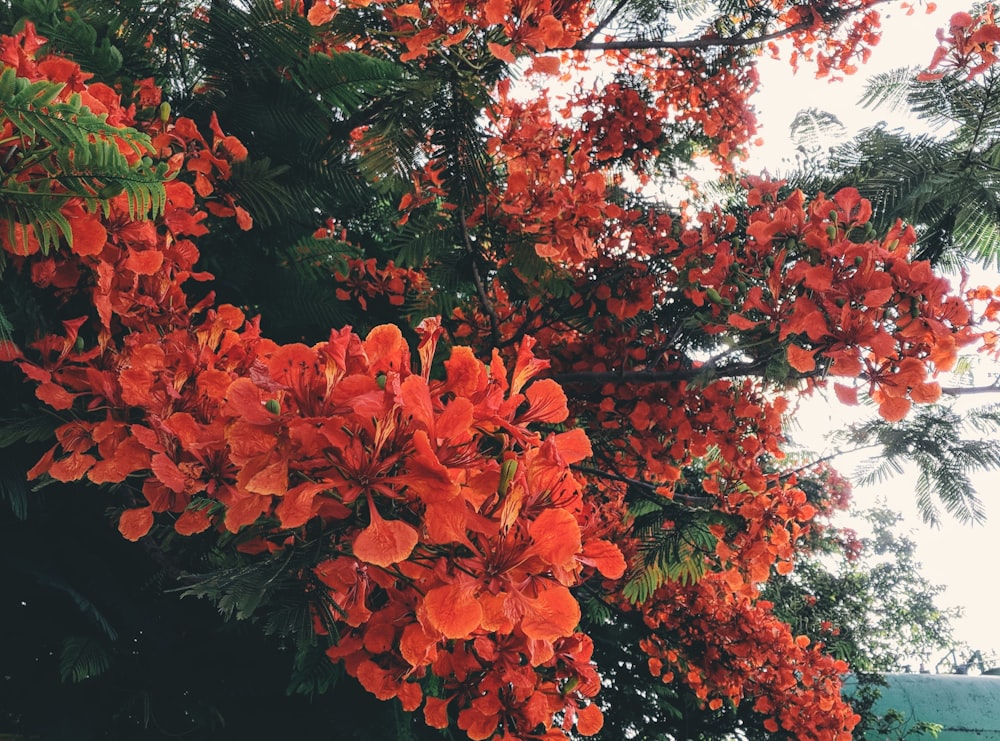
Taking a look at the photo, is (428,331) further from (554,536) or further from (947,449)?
(947,449)

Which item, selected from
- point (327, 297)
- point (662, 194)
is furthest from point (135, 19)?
point (662, 194)

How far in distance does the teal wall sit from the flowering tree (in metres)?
3.83

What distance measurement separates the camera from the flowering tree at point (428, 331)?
781mm

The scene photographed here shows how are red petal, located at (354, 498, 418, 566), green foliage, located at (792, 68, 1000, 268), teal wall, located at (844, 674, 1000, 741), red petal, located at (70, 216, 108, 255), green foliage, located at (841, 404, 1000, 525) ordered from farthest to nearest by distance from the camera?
teal wall, located at (844, 674, 1000, 741) → green foliage, located at (841, 404, 1000, 525) → green foliage, located at (792, 68, 1000, 268) → red petal, located at (70, 216, 108, 255) → red petal, located at (354, 498, 418, 566)

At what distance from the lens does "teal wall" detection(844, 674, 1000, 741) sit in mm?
6301

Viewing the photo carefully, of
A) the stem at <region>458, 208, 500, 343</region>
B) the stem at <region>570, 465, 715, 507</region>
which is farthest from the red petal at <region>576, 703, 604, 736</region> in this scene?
the stem at <region>570, 465, 715, 507</region>

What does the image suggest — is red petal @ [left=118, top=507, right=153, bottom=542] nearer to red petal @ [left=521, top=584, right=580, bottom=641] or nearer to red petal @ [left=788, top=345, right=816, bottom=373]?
red petal @ [left=521, top=584, right=580, bottom=641]

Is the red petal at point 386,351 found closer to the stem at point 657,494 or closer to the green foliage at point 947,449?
the stem at point 657,494

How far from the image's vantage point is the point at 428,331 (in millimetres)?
1024

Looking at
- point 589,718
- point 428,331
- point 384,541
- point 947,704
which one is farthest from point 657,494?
point 947,704

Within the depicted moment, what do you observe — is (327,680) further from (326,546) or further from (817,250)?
(817,250)

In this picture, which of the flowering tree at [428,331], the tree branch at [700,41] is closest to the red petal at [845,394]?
the flowering tree at [428,331]

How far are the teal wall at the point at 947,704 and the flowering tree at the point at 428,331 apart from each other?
12.6 ft

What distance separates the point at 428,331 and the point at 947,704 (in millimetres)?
7873
